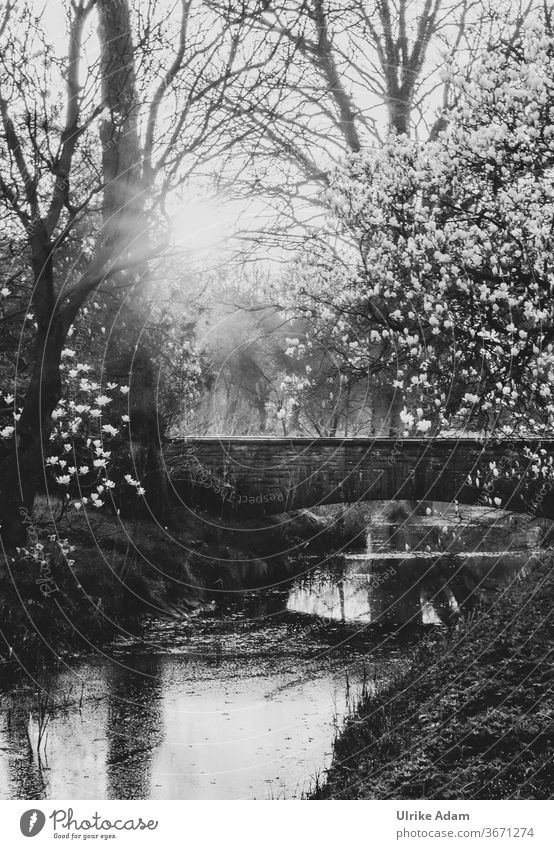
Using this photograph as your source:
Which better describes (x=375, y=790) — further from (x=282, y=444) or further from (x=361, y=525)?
(x=361, y=525)

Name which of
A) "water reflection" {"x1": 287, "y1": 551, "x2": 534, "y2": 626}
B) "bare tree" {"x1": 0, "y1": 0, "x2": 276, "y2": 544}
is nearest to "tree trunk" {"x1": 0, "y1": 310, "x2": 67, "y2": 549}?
"bare tree" {"x1": 0, "y1": 0, "x2": 276, "y2": 544}

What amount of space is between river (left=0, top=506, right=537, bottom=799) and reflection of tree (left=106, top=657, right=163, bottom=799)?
2 centimetres

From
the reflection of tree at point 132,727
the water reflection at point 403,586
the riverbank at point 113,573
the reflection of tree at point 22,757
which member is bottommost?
the water reflection at point 403,586

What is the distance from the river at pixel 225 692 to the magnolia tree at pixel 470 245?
5228 mm

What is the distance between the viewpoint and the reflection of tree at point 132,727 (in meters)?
9.23

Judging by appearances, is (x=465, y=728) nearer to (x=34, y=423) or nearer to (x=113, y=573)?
(x=34, y=423)

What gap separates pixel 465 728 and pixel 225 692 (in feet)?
15.9

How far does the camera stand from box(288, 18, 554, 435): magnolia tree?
1131 cm

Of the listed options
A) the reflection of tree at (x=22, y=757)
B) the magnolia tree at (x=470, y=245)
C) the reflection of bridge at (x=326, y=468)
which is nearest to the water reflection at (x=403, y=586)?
the reflection of bridge at (x=326, y=468)

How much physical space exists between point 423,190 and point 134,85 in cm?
497

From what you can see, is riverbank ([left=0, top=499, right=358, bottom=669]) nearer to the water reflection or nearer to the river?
the river

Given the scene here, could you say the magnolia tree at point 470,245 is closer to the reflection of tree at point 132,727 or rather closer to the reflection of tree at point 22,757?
the reflection of tree at point 132,727

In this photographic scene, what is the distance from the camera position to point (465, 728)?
30.1 ft

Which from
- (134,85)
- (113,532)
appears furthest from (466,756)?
(113,532)
